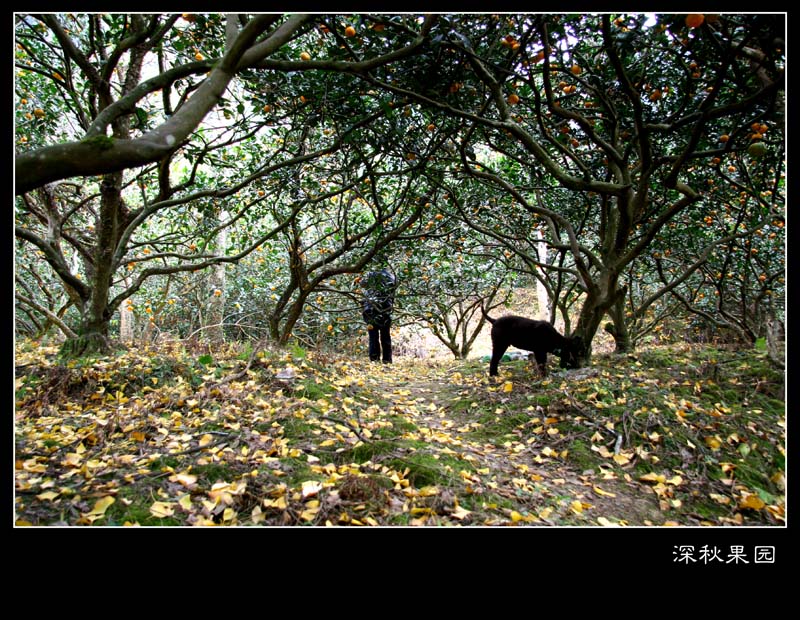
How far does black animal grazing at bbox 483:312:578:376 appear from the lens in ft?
16.5

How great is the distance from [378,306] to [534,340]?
8.90ft

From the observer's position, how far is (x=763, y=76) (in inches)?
103

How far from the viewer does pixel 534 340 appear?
17.0ft

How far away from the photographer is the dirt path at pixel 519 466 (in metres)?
2.24

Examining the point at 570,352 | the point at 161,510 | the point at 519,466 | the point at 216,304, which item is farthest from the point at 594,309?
the point at 216,304

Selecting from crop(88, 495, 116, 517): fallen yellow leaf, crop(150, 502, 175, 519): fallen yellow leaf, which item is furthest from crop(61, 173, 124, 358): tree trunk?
crop(150, 502, 175, 519): fallen yellow leaf

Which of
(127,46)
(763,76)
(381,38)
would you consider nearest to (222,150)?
(127,46)

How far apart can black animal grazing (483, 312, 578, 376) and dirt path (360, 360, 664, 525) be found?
68 centimetres

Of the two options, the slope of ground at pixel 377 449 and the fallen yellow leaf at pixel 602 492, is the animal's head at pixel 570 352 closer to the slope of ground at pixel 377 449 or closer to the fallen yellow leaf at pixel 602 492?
the slope of ground at pixel 377 449

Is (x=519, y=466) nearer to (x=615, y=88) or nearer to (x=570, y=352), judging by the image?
(x=570, y=352)

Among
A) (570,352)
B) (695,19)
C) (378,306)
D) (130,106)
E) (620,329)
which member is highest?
(695,19)

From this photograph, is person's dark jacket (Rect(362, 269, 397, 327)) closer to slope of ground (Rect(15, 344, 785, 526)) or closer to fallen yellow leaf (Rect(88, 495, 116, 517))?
slope of ground (Rect(15, 344, 785, 526))

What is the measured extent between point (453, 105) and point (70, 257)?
6.27 metres

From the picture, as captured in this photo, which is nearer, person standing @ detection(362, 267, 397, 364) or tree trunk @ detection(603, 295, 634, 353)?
tree trunk @ detection(603, 295, 634, 353)
